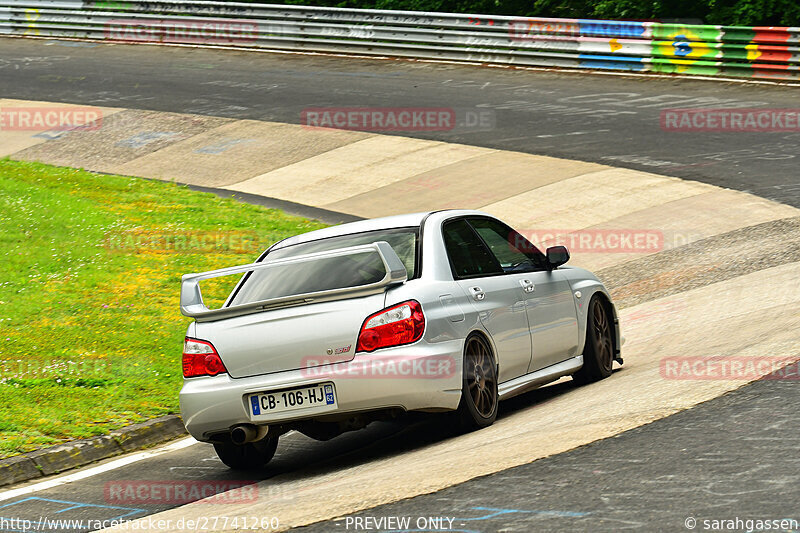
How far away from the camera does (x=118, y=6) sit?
3422cm

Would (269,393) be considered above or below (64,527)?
above

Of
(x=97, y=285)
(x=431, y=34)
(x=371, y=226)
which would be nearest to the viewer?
(x=371, y=226)

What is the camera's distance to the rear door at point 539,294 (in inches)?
321

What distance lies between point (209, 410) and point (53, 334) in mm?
4409

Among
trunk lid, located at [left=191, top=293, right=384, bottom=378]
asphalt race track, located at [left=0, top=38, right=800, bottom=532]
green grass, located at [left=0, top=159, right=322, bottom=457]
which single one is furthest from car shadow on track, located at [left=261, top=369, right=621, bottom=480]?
green grass, located at [left=0, top=159, right=322, bottom=457]

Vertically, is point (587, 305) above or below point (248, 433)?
above

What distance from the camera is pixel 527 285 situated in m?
8.19

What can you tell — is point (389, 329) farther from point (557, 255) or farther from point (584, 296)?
point (584, 296)

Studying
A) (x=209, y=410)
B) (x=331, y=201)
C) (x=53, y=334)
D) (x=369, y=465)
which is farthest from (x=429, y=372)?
(x=331, y=201)

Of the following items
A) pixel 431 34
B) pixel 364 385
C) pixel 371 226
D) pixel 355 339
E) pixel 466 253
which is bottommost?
pixel 364 385

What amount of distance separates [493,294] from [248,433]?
195 cm

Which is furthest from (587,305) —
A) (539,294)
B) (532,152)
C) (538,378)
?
(532,152)

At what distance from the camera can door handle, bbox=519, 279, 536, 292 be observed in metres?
8.14

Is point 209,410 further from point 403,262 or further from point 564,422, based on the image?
point 564,422
